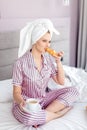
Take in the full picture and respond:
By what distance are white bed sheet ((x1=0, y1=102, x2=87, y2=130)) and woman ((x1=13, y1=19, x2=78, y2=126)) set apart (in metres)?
0.04

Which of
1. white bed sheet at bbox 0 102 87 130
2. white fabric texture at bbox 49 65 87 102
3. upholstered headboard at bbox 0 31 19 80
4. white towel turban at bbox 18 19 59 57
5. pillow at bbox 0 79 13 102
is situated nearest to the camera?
white bed sheet at bbox 0 102 87 130

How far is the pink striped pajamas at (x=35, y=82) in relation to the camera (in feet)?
4.78

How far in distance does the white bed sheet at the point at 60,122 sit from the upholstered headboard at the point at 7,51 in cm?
59

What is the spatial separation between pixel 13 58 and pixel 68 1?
94 centimetres

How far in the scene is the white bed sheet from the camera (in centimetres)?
128

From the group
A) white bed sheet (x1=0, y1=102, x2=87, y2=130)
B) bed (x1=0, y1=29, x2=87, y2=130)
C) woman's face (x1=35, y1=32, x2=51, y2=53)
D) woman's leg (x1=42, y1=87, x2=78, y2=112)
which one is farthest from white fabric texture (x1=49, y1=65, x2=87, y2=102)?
woman's face (x1=35, y1=32, x2=51, y2=53)

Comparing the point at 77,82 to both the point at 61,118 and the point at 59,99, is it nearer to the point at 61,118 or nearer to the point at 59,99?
the point at 59,99

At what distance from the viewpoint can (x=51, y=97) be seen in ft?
5.21

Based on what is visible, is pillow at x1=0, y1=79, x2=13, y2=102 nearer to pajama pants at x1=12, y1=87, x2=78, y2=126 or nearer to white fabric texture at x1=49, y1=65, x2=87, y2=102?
pajama pants at x1=12, y1=87, x2=78, y2=126

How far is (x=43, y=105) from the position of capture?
5.05 ft

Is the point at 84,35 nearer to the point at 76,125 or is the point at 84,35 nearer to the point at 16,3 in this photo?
the point at 16,3

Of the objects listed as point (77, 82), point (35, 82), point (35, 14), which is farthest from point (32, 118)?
point (35, 14)

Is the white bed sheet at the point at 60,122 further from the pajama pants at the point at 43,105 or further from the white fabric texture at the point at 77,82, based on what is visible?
the white fabric texture at the point at 77,82

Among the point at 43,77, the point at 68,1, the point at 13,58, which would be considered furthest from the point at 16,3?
the point at 43,77
